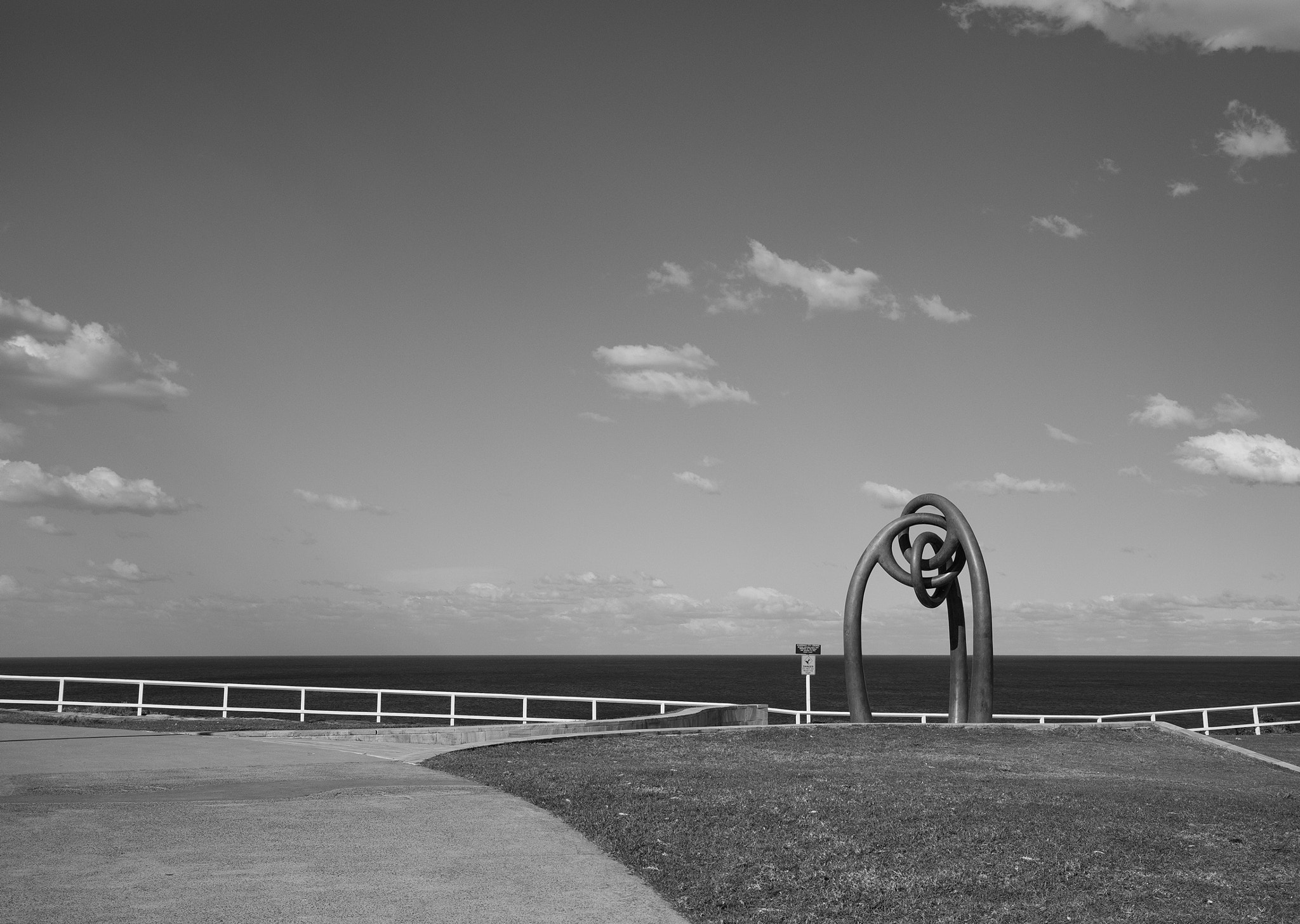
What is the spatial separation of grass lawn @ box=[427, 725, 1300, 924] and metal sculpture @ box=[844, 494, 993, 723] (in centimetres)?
495

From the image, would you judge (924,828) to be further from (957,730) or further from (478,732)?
(957,730)

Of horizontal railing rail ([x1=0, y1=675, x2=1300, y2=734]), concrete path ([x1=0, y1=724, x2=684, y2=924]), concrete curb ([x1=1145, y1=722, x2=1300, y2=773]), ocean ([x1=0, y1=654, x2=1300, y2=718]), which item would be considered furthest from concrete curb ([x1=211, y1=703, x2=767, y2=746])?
ocean ([x1=0, y1=654, x2=1300, y2=718])

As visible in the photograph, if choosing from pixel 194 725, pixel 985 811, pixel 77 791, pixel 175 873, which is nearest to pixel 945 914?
pixel 985 811

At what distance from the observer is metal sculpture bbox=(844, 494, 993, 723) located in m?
22.6

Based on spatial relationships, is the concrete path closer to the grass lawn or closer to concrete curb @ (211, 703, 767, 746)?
the grass lawn

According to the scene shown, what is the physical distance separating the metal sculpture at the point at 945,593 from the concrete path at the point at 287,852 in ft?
40.5

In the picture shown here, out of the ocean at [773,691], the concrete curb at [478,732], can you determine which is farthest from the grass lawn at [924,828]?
the ocean at [773,691]

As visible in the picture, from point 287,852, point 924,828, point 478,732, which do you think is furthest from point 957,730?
point 287,852

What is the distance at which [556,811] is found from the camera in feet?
35.0

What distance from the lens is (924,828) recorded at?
988 cm

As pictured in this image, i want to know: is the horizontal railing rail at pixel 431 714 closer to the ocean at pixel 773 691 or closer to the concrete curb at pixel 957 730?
the concrete curb at pixel 957 730

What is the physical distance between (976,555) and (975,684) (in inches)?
102

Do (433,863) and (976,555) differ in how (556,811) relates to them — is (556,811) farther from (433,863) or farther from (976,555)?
(976,555)

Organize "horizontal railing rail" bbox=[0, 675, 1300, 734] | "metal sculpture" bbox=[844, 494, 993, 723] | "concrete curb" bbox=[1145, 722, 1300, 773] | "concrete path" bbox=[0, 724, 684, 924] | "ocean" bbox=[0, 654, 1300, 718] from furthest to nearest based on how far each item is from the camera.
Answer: "ocean" bbox=[0, 654, 1300, 718]
"metal sculpture" bbox=[844, 494, 993, 723]
"horizontal railing rail" bbox=[0, 675, 1300, 734]
"concrete curb" bbox=[1145, 722, 1300, 773]
"concrete path" bbox=[0, 724, 684, 924]
